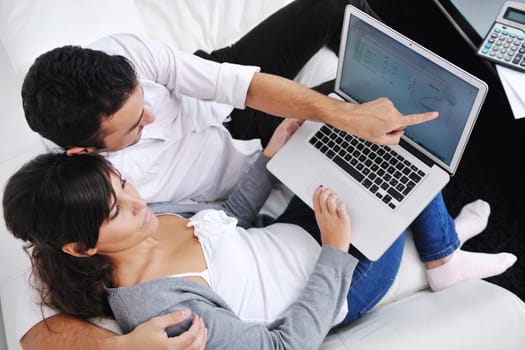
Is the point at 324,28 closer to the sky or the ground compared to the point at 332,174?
closer to the sky

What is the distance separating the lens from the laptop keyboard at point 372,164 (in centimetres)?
106

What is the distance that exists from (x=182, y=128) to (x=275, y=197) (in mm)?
303

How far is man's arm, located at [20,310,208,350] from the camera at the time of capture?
855 mm

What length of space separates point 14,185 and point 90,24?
591mm

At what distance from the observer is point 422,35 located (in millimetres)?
1843

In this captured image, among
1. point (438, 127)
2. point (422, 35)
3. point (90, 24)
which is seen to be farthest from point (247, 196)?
point (422, 35)

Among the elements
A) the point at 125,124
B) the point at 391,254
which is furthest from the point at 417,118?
the point at 125,124

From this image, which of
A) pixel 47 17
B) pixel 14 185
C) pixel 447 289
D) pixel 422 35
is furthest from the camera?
pixel 422 35

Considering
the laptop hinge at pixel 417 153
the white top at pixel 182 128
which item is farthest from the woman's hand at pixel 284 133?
the laptop hinge at pixel 417 153

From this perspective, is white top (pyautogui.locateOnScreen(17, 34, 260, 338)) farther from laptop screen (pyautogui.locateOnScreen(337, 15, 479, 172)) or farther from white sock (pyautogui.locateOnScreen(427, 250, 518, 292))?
white sock (pyautogui.locateOnScreen(427, 250, 518, 292))

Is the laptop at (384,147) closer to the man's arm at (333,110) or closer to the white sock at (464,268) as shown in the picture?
the man's arm at (333,110)

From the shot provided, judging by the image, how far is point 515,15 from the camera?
115 centimetres

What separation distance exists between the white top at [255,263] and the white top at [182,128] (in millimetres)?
157

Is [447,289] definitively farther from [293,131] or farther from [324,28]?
[324,28]
